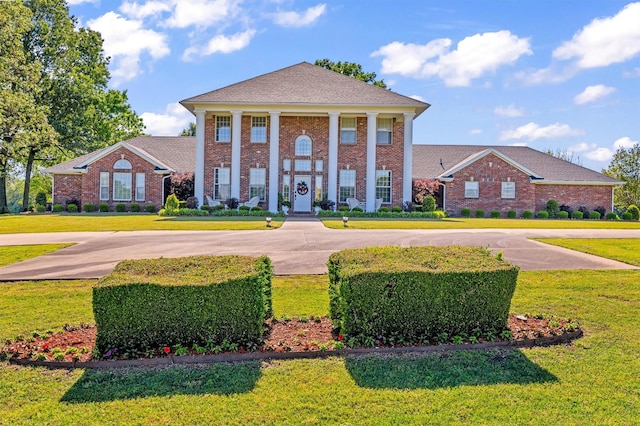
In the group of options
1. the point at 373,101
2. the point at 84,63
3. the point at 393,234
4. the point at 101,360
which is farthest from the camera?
the point at 84,63

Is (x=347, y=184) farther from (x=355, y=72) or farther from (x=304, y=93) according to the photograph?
(x=355, y=72)

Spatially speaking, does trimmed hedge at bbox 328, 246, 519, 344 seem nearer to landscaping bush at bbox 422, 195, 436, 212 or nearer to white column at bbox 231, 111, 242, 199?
landscaping bush at bbox 422, 195, 436, 212

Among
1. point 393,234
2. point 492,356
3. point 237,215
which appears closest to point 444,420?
point 492,356

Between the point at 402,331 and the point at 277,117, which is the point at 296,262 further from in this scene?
the point at 277,117

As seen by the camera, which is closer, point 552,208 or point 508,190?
point 508,190

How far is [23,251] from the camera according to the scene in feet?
42.5

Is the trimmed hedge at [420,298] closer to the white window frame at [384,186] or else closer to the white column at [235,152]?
the white column at [235,152]

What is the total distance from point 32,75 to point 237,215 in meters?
12.0

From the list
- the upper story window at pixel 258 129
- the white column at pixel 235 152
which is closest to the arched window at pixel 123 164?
the white column at pixel 235 152

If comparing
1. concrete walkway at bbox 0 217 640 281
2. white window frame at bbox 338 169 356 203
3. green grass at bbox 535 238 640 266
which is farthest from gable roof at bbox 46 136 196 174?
green grass at bbox 535 238 640 266

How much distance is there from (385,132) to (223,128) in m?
10.8

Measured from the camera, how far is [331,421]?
12.4ft

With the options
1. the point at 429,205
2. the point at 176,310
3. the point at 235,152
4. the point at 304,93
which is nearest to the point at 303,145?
the point at 304,93

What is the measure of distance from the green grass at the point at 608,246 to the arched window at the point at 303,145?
1870 cm
